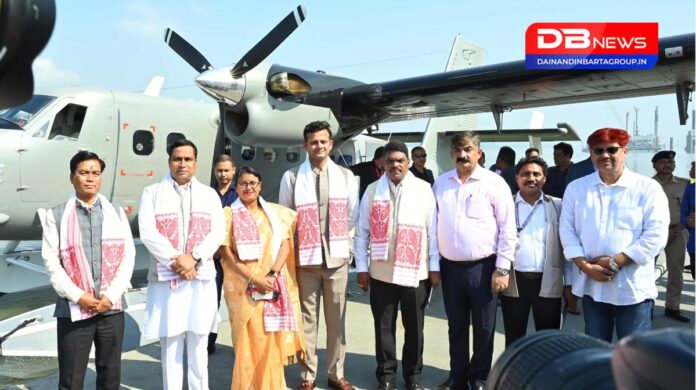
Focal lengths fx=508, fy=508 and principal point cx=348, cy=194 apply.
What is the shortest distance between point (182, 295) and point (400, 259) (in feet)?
4.55

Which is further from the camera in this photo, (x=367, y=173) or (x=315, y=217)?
(x=367, y=173)

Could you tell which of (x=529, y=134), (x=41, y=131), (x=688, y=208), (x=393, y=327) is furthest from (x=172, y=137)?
(x=529, y=134)

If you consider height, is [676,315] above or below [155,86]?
below

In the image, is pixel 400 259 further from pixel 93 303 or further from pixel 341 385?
pixel 93 303

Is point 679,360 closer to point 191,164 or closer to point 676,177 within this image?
point 191,164

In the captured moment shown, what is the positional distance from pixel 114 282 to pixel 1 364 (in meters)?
2.11

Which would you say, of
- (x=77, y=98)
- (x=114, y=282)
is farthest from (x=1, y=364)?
(x=77, y=98)

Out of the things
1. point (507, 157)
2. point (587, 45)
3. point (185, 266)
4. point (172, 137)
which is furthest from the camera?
point (172, 137)

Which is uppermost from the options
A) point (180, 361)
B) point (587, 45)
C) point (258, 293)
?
point (587, 45)

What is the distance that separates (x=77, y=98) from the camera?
6.17 meters

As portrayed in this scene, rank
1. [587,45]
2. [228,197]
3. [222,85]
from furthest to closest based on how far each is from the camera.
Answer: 1. [222,85]
2. [587,45]
3. [228,197]

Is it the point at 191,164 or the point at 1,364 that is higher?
the point at 191,164

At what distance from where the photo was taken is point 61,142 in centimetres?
597

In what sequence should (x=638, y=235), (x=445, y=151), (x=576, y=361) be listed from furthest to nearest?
(x=445, y=151)
(x=638, y=235)
(x=576, y=361)
